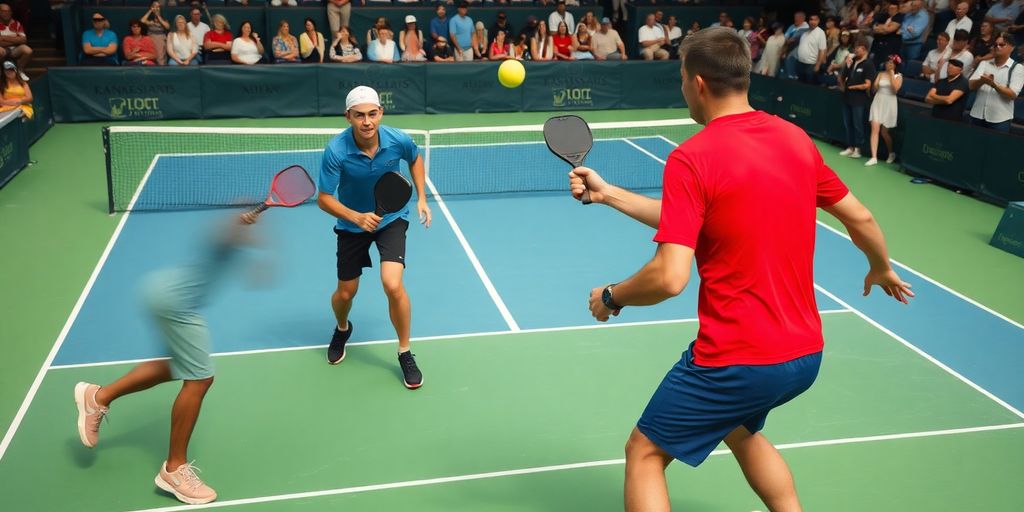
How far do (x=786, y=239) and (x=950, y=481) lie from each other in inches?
129

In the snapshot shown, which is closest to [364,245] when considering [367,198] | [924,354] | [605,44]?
[367,198]

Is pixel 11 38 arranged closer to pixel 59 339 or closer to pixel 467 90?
pixel 467 90

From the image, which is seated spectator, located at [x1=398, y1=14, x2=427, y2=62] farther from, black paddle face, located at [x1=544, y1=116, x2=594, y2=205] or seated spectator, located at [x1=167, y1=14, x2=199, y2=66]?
black paddle face, located at [x1=544, y1=116, x2=594, y2=205]

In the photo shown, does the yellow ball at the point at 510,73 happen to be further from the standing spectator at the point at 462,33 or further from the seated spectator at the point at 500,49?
the standing spectator at the point at 462,33

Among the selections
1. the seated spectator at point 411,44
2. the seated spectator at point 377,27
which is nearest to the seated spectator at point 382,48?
the seated spectator at point 377,27

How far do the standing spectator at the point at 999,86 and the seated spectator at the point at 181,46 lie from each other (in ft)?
46.5

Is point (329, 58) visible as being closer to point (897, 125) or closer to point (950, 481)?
point (897, 125)

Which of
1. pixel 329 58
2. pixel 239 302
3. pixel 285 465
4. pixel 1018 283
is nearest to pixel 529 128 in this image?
pixel 239 302

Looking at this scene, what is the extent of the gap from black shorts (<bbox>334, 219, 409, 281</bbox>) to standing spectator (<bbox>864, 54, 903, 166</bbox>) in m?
10.9

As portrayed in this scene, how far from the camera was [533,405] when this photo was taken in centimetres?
711

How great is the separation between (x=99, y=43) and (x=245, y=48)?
110 inches

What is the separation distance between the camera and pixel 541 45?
2159 centimetres

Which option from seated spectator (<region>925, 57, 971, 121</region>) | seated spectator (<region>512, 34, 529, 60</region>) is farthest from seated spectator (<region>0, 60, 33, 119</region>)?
seated spectator (<region>925, 57, 971, 121</region>)

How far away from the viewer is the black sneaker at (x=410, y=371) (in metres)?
7.30
